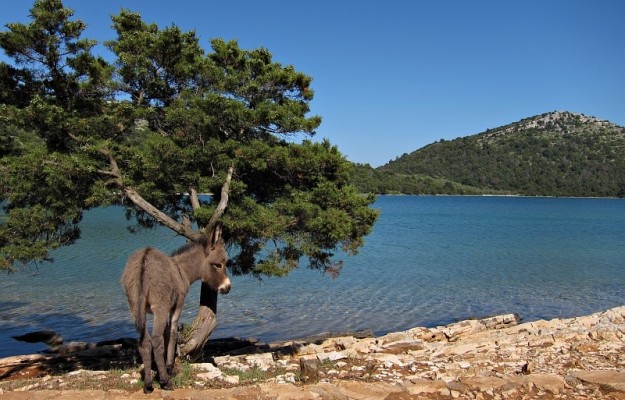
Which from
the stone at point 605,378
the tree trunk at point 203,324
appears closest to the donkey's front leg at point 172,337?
the tree trunk at point 203,324

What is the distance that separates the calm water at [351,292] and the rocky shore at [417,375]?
718 cm

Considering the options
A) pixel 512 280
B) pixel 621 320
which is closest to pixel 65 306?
pixel 621 320

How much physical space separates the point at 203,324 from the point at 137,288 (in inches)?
146

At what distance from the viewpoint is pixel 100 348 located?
1501 cm

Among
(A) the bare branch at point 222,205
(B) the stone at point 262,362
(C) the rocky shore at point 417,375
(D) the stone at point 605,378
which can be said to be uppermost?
(A) the bare branch at point 222,205

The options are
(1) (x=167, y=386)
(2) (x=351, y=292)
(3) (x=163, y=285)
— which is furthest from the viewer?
(2) (x=351, y=292)

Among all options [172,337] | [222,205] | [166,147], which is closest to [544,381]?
[172,337]

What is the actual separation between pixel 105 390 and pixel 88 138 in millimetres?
5798

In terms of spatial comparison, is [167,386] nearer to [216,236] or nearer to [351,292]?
[216,236]

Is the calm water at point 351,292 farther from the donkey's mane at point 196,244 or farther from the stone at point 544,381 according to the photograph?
the stone at point 544,381

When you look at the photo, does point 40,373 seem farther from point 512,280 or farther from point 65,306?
point 512,280

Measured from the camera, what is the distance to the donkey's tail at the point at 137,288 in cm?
780

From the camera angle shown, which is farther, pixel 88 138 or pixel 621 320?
pixel 621 320

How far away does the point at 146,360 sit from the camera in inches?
299
